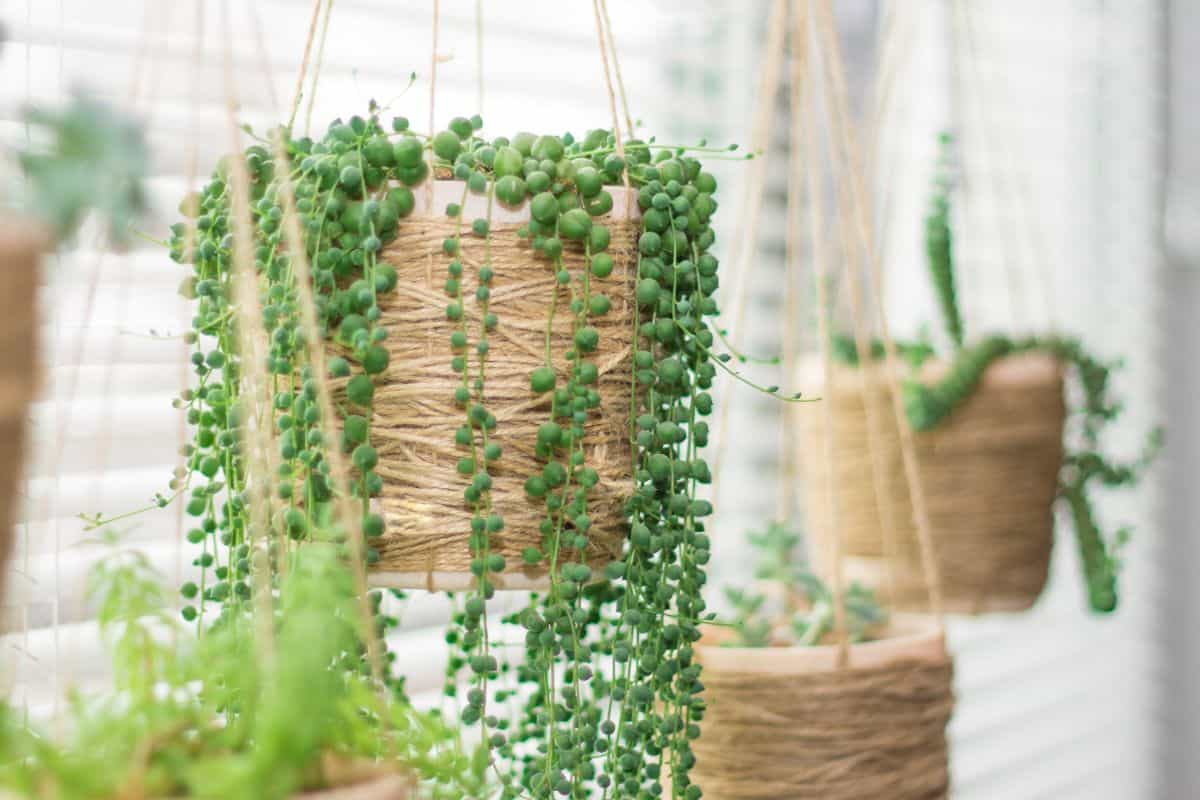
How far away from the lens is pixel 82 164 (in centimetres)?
44

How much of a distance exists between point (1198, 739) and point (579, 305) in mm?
2444

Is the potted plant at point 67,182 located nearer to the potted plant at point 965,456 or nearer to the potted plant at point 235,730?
the potted plant at point 235,730

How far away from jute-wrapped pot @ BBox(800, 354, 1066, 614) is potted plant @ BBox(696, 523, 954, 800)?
0.43m

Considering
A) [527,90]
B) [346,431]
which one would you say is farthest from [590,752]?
[527,90]

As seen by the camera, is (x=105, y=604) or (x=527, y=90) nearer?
(x=105, y=604)

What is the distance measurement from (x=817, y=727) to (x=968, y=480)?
584 millimetres

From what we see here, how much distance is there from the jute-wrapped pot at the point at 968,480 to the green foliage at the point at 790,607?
0.16m

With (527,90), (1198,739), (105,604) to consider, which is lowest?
(1198,739)

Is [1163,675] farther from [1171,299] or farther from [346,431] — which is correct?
[346,431]

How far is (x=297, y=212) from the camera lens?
75 cm

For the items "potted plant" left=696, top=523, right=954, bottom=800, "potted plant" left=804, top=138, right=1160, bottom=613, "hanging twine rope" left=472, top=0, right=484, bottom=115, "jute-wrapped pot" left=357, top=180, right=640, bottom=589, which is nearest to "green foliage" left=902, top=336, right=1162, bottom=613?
"potted plant" left=804, top=138, right=1160, bottom=613

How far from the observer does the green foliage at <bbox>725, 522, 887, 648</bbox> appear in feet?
3.83

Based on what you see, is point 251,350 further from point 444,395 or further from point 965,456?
point 965,456

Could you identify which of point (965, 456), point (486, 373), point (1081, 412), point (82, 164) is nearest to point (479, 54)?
point (486, 373)
